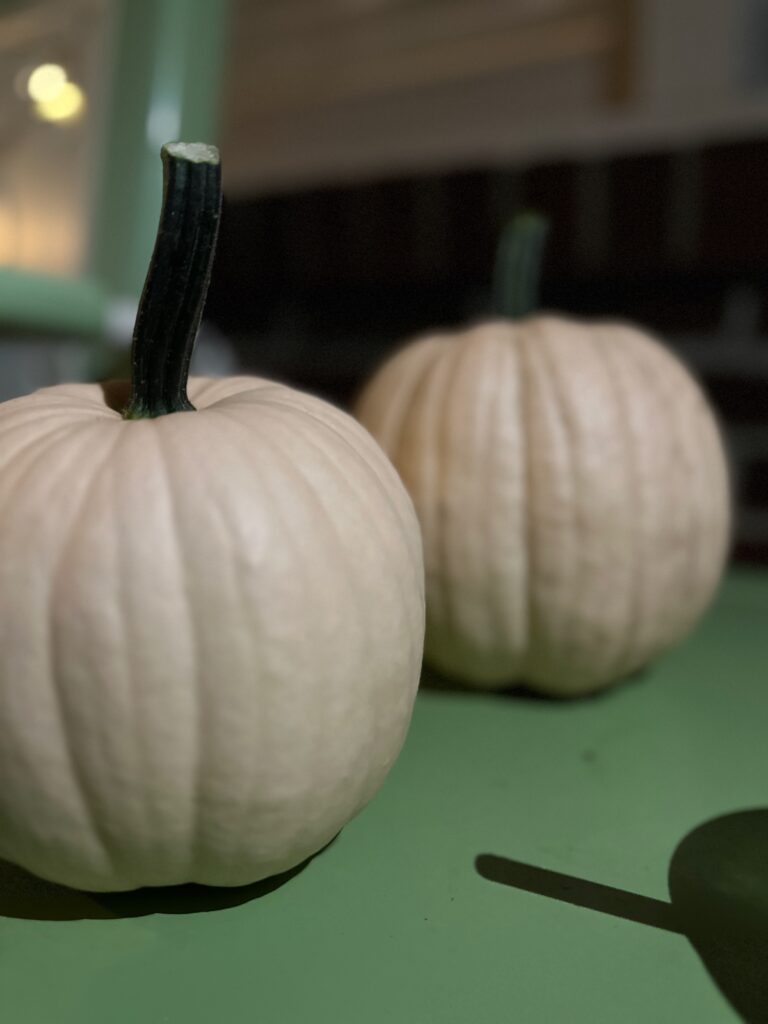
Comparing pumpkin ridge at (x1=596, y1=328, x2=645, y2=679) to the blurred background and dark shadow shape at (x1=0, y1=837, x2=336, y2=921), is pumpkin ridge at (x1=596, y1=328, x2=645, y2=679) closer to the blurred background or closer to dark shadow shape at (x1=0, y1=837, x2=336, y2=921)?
dark shadow shape at (x1=0, y1=837, x2=336, y2=921)

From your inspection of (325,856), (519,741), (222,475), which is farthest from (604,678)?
(222,475)

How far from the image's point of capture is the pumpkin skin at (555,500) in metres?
0.62

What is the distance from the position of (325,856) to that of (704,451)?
0.41 metres

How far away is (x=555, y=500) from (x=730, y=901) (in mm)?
276

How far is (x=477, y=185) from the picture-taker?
143cm

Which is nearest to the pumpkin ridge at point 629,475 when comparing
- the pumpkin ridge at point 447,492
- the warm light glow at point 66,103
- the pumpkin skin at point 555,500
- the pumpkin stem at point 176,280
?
the pumpkin skin at point 555,500

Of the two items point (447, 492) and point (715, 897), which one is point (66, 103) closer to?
point (447, 492)

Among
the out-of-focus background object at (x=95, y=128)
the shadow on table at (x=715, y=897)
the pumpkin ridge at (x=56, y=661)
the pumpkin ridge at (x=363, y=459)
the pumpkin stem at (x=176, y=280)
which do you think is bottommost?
the shadow on table at (x=715, y=897)

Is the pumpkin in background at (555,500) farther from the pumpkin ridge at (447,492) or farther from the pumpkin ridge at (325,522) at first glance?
the pumpkin ridge at (325,522)

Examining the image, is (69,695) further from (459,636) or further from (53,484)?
(459,636)

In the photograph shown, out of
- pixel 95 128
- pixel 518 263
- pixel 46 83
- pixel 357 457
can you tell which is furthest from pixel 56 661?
pixel 46 83

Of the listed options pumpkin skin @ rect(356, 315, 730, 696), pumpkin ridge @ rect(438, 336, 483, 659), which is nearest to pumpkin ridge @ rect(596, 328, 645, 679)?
pumpkin skin @ rect(356, 315, 730, 696)

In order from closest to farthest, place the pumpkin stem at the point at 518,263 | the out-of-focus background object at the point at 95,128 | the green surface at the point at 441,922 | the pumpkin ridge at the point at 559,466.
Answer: the green surface at the point at 441,922 < the pumpkin ridge at the point at 559,466 < the pumpkin stem at the point at 518,263 < the out-of-focus background object at the point at 95,128

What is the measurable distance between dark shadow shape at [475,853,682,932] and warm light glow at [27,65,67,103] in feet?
3.10
